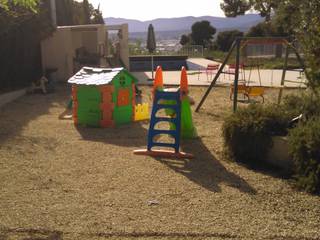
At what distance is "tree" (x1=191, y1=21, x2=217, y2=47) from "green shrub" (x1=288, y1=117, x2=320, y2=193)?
3424 cm

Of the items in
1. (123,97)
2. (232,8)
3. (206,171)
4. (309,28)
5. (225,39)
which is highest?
(232,8)

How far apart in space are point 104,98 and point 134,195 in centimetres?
421

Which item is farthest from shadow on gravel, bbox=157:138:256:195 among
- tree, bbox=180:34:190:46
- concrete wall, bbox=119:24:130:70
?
tree, bbox=180:34:190:46

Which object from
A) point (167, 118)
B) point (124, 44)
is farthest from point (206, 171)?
point (124, 44)

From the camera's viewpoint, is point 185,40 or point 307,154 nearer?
point 307,154

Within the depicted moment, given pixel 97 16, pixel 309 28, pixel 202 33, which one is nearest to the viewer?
pixel 309 28

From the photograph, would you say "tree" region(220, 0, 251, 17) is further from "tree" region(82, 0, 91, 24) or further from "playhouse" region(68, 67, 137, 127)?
"playhouse" region(68, 67, 137, 127)

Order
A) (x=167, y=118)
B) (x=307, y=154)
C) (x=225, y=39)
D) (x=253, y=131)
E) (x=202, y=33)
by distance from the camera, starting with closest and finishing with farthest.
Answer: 1. (x=307, y=154)
2. (x=253, y=131)
3. (x=167, y=118)
4. (x=225, y=39)
5. (x=202, y=33)

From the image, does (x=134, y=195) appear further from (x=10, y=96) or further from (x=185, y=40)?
(x=185, y=40)

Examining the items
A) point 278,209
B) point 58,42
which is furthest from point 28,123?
point 58,42

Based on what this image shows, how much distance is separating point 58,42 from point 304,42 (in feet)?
42.5

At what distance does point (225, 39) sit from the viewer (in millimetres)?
36406

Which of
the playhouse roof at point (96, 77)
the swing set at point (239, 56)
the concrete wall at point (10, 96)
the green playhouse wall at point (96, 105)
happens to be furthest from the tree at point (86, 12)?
the green playhouse wall at point (96, 105)

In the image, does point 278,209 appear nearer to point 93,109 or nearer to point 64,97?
point 93,109
